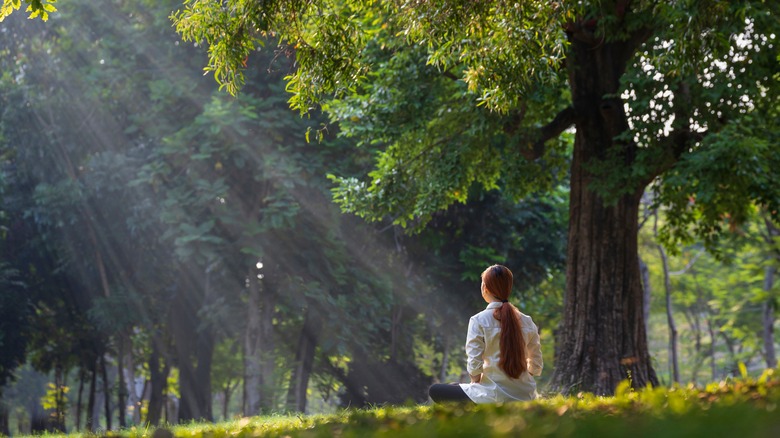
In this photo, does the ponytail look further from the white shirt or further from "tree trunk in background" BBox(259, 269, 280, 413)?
"tree trunk in background" BBox(259, 269, 280, 413)

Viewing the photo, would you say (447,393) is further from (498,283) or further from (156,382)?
(156,382)

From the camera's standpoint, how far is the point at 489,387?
24.5 feet

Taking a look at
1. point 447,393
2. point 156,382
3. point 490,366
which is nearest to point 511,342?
point 490,366

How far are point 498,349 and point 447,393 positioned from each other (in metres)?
0.63

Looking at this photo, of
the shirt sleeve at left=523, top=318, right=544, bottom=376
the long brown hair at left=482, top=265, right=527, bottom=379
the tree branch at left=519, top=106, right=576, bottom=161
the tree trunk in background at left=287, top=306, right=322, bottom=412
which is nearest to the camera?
the long brown hair at left=482, top=265, right=527, bottom=379

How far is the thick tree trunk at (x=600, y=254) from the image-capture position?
1314cm

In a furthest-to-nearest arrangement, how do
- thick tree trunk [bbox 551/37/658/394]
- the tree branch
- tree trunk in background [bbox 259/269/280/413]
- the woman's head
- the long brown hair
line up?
tree trunk in background [bbox 259/269/280/413] < the tree branch < thick tree trunk [bbox 551/37/658/394] < the woman's head < the long brown hair

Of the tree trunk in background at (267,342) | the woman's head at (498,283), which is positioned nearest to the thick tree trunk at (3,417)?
the tree trunk in background at (267,342)

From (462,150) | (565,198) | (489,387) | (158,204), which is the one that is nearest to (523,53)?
(489,387)

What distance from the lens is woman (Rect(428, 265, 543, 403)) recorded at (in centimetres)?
738

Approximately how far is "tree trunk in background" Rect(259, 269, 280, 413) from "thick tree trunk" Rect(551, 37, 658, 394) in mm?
12080

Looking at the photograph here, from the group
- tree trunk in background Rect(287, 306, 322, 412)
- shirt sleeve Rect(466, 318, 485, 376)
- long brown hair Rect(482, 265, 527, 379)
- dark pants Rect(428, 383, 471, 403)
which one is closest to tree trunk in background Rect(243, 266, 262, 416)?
tree trunk in background Rect(287, 306, 322, 412)

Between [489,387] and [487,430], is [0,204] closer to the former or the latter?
[489,387]

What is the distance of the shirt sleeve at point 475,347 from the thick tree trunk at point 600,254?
226 inches
